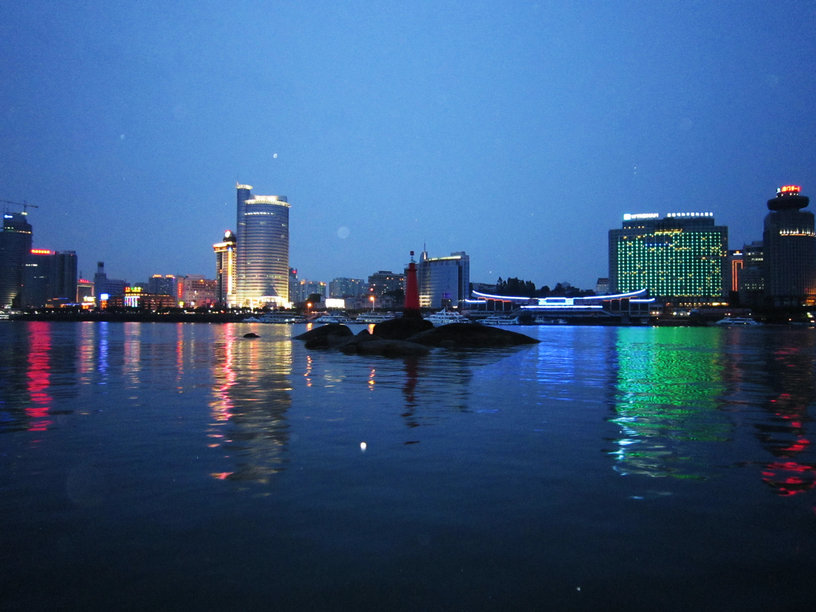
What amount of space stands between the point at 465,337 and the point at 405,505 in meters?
37.0

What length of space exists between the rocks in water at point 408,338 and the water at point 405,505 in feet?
63.3

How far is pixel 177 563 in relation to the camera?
5047 mm

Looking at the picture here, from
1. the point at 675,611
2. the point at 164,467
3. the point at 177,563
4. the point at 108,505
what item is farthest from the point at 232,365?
the point at 675,611

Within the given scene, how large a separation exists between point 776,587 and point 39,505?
761 centimetres

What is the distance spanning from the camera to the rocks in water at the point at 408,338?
34031 millimetres

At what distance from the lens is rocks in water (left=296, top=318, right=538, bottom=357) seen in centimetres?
3403

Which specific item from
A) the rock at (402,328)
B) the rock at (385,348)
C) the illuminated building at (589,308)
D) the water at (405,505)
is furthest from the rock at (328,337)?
the illuminated building at (589,308)

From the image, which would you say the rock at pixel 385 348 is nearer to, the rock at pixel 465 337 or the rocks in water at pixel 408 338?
the rocks in water at pixel 408 338

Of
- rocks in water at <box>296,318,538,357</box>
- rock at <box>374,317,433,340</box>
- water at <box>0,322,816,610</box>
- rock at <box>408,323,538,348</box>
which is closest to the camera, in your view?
water at <box>0,322,816,610</box>

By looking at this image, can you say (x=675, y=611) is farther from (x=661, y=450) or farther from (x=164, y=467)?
(x=164, y=467)

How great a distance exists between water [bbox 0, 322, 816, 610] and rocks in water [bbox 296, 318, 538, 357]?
63.3ft

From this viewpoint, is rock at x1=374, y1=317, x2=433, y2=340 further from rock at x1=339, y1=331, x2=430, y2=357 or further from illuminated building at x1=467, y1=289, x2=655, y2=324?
illuminated building at x1=467, y1=289, x2=655, y2=324

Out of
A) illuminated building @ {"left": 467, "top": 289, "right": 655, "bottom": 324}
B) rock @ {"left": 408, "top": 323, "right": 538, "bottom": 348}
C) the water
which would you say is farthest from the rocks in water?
illuminated building @ {"left": 467, "top": 289, "right": 655, "bottom": 324}

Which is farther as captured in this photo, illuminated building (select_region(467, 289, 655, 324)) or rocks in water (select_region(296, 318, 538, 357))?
illuminated building (select_region(467, 289, 655, 324))
